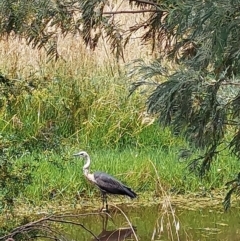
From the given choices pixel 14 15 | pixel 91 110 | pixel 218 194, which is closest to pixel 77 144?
pixel 91 110

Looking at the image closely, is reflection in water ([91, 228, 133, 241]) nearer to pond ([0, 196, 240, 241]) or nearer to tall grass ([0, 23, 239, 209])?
pond ([0, 196, 240, 241])

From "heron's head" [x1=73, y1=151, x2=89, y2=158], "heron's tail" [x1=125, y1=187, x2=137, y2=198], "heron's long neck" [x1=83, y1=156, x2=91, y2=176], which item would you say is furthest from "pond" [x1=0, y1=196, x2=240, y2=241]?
"heron's head" [x1=73, y1=151, x2=89, y2=158]

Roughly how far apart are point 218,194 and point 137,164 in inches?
27.2

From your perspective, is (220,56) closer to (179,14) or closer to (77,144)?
(179,14)

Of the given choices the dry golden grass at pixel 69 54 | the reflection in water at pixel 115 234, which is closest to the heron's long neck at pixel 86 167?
the reflection in water at pixel 115 234

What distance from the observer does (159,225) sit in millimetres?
5039

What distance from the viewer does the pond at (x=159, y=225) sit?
16.1 feet

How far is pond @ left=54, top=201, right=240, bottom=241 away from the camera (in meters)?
4.91

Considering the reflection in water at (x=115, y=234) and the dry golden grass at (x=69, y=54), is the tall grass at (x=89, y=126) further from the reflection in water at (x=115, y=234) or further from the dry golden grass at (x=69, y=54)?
the reflection in water at (x=115, y=234)

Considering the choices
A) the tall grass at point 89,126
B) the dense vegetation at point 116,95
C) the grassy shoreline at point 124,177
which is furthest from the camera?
the tall grass at point 89,126

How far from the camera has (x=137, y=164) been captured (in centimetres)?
627

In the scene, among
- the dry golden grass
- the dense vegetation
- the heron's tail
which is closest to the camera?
the dense vegetation

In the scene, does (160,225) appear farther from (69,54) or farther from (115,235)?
(69,54)

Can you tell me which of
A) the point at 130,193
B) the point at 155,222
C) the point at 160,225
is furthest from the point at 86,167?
the point at 160,225
